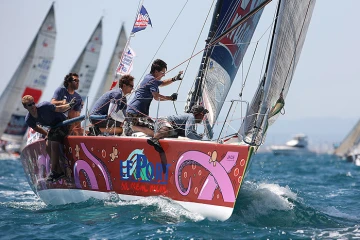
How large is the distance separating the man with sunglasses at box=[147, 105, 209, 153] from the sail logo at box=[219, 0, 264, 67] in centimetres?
174

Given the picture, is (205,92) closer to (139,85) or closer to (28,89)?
(139,85)

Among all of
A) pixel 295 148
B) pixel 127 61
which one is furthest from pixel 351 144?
pixel 127 61

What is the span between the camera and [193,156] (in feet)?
28.6

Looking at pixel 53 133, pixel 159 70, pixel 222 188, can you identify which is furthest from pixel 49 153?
pixel 222 188

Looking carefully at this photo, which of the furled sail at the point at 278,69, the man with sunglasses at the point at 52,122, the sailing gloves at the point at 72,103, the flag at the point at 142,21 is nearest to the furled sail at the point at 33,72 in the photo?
the flag at the point at 142,21

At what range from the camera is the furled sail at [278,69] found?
8.49m

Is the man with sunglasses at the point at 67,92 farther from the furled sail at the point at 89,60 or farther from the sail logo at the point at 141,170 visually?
the furled sail at the point at 89,60

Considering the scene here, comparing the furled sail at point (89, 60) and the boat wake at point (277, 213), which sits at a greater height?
the furled sail at point (89, 60)

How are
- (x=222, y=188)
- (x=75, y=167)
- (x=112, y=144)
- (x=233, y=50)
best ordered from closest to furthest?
(x=222, y=188), (x=112, y=144), (x=75, y=167), (x=233, y=50)

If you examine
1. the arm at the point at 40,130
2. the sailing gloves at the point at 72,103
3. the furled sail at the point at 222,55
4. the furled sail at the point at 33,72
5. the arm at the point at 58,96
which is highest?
the furled sail at the point at 33,72

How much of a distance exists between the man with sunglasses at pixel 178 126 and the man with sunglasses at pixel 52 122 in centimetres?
144

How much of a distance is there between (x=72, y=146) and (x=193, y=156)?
2.23m

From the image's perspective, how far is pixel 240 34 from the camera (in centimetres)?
1070

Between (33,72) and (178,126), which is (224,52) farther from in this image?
(33,72)
